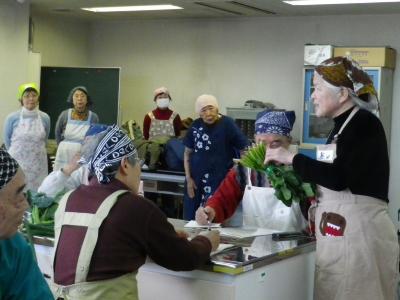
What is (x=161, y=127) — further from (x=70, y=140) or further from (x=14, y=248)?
(x=14, y=248)

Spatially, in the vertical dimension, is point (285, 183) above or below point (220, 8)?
below

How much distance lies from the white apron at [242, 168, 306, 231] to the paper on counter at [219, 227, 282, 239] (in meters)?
0.06

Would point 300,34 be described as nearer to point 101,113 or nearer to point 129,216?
point 101,113

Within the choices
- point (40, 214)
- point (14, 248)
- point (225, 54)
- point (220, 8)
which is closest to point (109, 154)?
point (14, 248)

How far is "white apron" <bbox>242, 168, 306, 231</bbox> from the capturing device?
2930 millimetres

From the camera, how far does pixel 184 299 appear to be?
2.44 m

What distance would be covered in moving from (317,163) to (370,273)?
0.46 m

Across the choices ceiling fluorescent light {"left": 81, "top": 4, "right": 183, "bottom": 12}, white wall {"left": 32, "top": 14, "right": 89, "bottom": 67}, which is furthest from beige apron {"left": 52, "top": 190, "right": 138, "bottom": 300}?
white wall {"left": 32, "top": 14, "right": 89, "bottom": 67}

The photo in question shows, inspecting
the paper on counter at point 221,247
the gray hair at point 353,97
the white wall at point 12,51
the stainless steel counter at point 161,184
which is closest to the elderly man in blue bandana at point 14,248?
the paper on counter at point 221,247

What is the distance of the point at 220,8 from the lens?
305 inches

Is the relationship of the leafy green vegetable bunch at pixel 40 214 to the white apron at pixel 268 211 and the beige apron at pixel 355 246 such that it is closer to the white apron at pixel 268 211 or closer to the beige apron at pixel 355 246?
the white apron at pixel 268 211

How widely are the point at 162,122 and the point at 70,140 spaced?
1.27 meters

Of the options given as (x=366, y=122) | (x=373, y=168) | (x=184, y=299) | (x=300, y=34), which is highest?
(x=300, y=34)

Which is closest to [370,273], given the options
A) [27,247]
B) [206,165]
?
[27,247]
